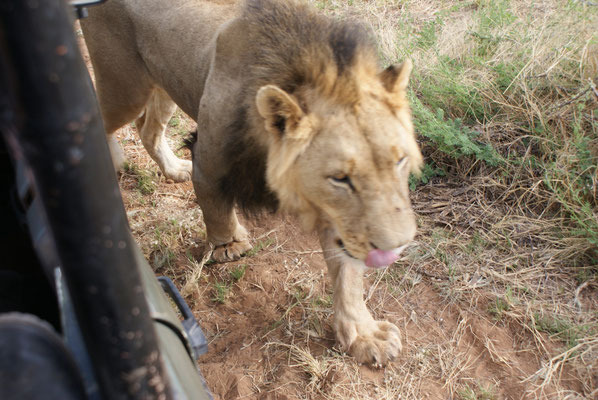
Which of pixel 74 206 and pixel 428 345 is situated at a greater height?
Result: pixel 74 206

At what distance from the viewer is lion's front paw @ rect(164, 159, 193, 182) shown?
3993 mm

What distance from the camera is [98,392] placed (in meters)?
0.78

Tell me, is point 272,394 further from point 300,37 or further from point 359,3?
point 359,3

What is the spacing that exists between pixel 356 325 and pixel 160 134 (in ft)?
7.31

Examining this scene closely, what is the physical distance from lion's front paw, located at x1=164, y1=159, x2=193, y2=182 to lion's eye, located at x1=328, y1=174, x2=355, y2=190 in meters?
2.41

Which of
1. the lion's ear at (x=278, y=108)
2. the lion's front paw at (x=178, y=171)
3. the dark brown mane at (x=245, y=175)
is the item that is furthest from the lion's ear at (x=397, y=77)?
the lion's front paw at (x=178, y=171)

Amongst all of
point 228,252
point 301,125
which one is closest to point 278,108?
point 301,125

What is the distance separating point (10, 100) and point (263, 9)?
1.82 m

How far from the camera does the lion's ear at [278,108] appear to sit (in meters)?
1.83

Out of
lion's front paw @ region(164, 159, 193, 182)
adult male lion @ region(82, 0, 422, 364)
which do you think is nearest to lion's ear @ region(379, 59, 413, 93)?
adult male lion @ region(82, 0, 422, 364)

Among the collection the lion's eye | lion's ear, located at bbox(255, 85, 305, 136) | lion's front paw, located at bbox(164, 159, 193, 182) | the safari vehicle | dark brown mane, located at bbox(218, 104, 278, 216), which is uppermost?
the safari vehicle

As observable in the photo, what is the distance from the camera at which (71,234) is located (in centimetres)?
66

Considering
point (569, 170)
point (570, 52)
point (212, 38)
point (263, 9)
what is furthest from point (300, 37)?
point (570, 52)

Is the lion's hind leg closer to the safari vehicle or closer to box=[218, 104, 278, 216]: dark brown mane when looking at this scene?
box=[218, 104, 278, 216]: dark brown mane
